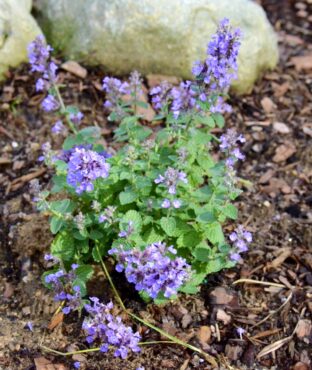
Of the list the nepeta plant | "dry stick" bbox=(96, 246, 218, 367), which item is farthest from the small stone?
the nepeta plant

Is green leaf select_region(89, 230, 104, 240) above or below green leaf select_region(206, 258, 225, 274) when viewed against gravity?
above

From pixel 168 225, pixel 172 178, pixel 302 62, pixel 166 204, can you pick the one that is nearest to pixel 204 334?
pixel 168 225

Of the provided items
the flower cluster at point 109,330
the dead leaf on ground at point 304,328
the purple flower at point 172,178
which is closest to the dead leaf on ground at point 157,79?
the purple flower at point 172,178

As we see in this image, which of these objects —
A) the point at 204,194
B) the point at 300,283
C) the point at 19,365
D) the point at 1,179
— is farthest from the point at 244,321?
the point at 1,179

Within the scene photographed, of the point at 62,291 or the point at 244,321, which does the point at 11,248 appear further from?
the point at 244,321

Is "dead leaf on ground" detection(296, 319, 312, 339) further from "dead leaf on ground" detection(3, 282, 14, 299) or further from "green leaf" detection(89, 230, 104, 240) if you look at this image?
"dead leaf on ground" detection(3, 282, 14, 299)

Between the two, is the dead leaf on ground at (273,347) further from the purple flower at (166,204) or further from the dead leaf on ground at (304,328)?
the purple flower at (166,204)
